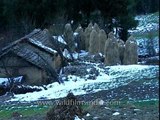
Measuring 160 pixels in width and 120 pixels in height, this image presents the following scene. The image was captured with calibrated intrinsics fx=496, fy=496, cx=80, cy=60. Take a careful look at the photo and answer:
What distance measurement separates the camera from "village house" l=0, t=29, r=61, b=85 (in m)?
25.1

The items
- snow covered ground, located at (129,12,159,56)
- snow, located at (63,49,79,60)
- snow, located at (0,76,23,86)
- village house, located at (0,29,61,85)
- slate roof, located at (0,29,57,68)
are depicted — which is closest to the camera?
snow, located at (0,76,23,86)

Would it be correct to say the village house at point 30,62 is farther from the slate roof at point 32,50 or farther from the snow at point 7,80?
the snow at point 7,80

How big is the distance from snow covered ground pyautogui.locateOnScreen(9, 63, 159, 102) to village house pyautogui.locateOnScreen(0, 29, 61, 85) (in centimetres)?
140

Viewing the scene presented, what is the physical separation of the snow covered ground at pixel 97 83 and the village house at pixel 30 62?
1.40 metres

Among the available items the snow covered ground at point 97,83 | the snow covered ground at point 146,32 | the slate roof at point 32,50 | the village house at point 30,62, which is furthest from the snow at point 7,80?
the snow covered ground at point 146,32

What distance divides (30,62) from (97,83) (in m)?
5.47

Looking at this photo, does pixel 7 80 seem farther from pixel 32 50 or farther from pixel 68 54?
pixel 68 54

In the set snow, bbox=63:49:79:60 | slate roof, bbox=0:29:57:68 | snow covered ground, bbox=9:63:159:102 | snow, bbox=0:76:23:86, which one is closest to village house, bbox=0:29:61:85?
slate roof, bbox=0:29:57:68

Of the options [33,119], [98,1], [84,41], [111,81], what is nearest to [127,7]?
[98,1]

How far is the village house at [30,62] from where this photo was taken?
25.1 meters

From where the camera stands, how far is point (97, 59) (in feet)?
103

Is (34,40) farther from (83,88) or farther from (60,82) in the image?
(83,88)

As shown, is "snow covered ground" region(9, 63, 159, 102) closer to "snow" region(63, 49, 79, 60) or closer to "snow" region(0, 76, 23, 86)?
"snow" region(0, 76, 23, 86)

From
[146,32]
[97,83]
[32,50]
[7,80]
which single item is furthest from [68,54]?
[146,32]
